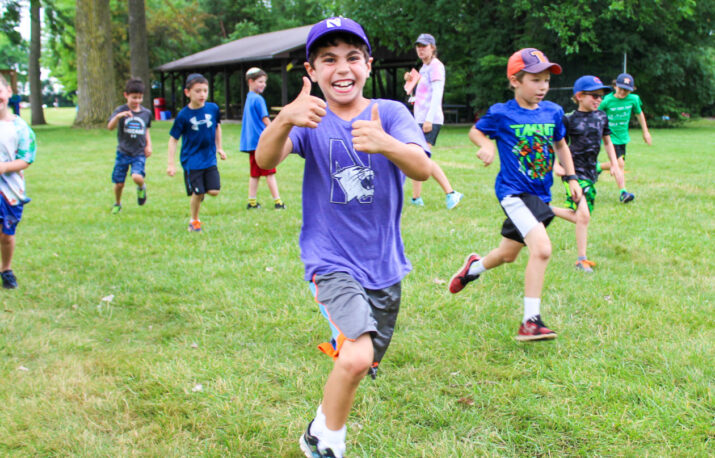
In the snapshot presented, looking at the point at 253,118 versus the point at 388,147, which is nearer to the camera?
the point at 388,147

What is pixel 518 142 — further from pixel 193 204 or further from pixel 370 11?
pixel 370 11

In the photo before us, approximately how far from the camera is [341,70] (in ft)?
8.99

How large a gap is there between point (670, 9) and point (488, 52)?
7.88m

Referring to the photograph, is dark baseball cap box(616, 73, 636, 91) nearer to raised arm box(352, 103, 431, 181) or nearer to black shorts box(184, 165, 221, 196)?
black shorts box(184, 165, 221, 196)

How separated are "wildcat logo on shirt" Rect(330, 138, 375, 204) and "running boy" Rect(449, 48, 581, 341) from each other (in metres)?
1.64

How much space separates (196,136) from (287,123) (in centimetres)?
549

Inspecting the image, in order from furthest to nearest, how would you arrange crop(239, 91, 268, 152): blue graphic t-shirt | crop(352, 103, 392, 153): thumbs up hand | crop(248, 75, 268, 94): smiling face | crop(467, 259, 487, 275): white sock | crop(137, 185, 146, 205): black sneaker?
crop(137, 185, 146, 205): black sneaker, crop(239, 91, 268, 152): blue graphic t-shirt, crop(248, 75, 268, 94): smiling face, crop(467, 259, 487, 275): white sock, crop(352, 103, 392, 153): thumbs up hand

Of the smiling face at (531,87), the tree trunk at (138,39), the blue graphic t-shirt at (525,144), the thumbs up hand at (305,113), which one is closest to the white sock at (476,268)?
the blue graphic t-shirt at (525,144)

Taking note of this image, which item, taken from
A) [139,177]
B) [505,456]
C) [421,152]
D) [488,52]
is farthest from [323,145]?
[488,52]

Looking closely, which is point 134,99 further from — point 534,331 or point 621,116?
point 621,116

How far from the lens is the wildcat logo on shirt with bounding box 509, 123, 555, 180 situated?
4.30 metres

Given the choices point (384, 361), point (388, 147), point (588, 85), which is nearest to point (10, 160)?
point (384, 361)

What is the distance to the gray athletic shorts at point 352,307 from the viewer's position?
8.45 ft

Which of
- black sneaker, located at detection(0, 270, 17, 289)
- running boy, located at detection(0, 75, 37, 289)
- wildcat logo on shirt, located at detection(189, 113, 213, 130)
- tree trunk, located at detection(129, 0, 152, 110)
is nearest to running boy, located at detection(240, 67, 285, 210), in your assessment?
wildcat logo on shirt, located at detection(189, 113, 213, 130)
